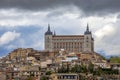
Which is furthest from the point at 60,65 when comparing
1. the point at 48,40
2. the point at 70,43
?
the point at 48,40

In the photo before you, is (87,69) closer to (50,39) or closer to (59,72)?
(59,72)

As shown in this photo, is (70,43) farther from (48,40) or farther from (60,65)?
(60,65)

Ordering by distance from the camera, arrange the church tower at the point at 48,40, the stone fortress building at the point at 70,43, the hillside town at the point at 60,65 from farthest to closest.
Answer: the church tower at the point at 48,40, the stone fortress building at the point at 70,43, the hillside town at the point at 60,65

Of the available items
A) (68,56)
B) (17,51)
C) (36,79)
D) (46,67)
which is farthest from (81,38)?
(36,79)

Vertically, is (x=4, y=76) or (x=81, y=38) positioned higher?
(x=81, y=38)

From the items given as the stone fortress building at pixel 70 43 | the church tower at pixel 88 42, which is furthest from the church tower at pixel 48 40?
the church tower at pixel 88 42

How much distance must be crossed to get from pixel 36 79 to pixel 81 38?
6098 cm

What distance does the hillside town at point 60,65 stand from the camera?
59347mm

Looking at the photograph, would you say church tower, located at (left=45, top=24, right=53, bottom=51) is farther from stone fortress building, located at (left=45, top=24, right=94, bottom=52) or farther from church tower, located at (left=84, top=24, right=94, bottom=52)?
church tower, located at (left=84, top=24, right=94, bottom=52)

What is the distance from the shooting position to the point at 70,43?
11481cm

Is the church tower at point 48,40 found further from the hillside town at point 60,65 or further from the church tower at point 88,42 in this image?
the church tower at point 88,42

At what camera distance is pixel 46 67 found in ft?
235

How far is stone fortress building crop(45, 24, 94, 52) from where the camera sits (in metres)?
114

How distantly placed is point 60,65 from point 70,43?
143ft
